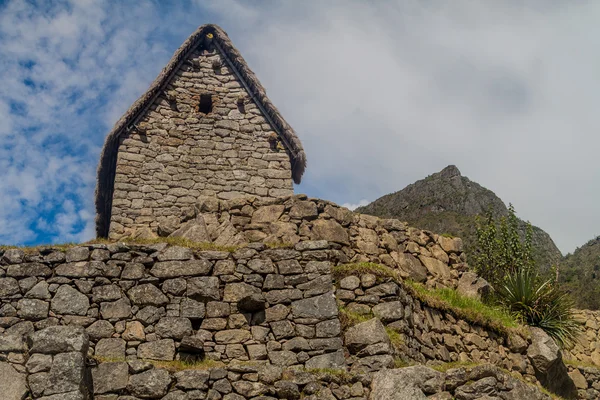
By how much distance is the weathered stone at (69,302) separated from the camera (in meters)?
9.58

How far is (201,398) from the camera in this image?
8.41 meters

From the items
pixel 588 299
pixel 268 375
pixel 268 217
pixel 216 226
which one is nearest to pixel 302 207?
pixel 268 217

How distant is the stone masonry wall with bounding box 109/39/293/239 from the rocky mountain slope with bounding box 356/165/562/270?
26.0 m

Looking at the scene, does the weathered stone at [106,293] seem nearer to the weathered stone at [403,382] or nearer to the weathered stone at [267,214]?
the weathered stone at [267,214]

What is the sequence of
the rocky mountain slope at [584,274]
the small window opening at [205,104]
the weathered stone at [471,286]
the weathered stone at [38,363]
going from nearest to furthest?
Answer: the weathered stone at [38,363] → the weathered stone at [471,286] → the small window opening at [205,104] → the rocky mountain slope at [584,274]

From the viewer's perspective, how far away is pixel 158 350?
936 cm

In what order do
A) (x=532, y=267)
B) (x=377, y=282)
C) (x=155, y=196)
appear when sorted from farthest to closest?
(x=532, y=267) < (x=155, y=196) < (x=377, y=282)

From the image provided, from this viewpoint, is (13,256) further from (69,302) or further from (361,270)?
(361,270)

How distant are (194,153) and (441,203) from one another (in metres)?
32.8

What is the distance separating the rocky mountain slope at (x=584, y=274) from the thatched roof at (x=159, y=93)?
15.3 metres

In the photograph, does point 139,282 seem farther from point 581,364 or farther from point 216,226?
point 581,364

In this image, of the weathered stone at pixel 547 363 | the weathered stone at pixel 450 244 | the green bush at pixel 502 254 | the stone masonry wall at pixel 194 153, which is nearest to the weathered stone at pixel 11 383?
the stone masonry wall at pixel 194 153

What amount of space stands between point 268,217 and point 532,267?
8.98 meters

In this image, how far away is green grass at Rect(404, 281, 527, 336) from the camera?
1172 centimetres
